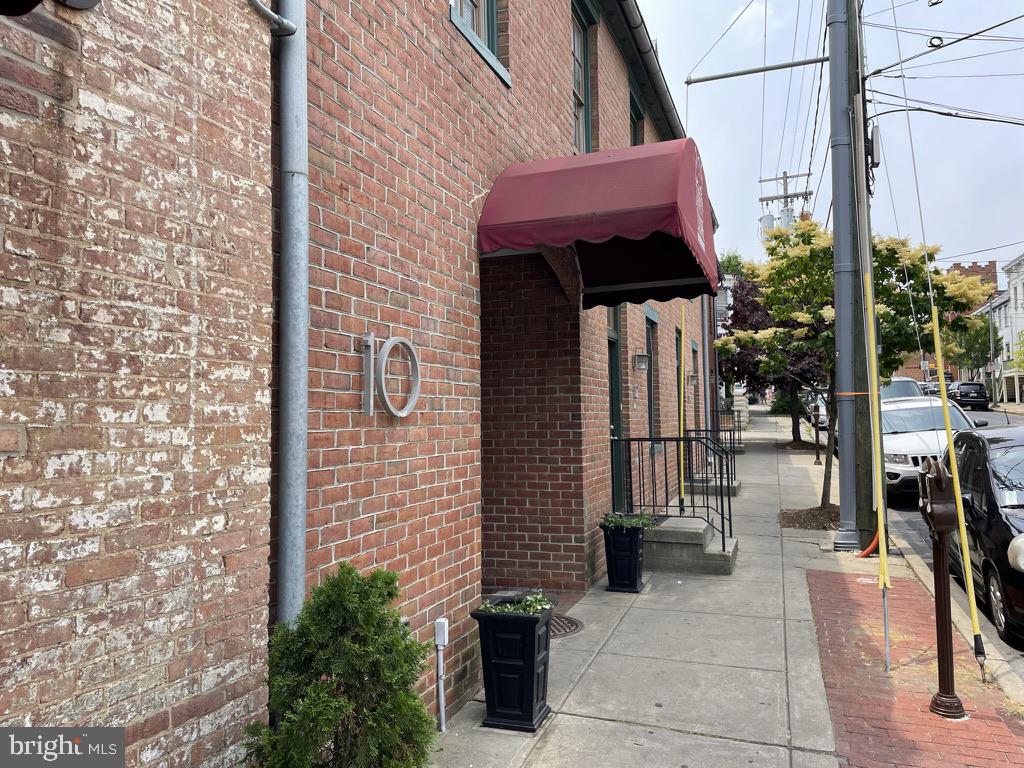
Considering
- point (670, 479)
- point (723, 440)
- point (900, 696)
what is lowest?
point (900, 696)

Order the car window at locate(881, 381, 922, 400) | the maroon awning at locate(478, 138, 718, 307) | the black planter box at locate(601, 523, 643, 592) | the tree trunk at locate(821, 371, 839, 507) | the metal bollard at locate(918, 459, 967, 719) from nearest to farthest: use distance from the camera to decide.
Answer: the metal bollard at locate(918, 459, 967, 719)
the maroon awning at locate(478, 138, 718, 307)
the black planter box at locate(601, 523, 643, 592)
the tree trunk at locate(821, 371, 839, 507)
the car window at locate(881, 381, 922, 400)

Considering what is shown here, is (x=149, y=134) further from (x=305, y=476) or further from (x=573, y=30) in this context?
(x=573, y=30)

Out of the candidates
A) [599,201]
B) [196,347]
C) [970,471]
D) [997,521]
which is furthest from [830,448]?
[196,347]

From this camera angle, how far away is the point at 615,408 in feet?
29.4

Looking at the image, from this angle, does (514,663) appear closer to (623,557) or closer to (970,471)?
(623,557)

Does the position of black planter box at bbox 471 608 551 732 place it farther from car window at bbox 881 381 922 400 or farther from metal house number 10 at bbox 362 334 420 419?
car window at bbox 881 381 922 400

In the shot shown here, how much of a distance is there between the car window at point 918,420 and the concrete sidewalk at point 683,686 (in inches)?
242

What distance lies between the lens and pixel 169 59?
2.35 metres

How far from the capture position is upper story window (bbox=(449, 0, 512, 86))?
17.3ft

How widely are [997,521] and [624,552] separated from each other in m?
3.01

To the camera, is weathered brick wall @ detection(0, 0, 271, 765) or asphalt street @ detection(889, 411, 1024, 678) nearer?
weathered brick wall @ detection(0, 0, 271, 765)

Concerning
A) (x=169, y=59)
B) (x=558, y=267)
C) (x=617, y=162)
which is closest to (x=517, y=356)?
(x=558, y=267)

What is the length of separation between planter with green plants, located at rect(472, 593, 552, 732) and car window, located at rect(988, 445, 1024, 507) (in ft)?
14.0

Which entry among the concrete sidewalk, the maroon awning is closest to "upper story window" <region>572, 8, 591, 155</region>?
the maroon awning
